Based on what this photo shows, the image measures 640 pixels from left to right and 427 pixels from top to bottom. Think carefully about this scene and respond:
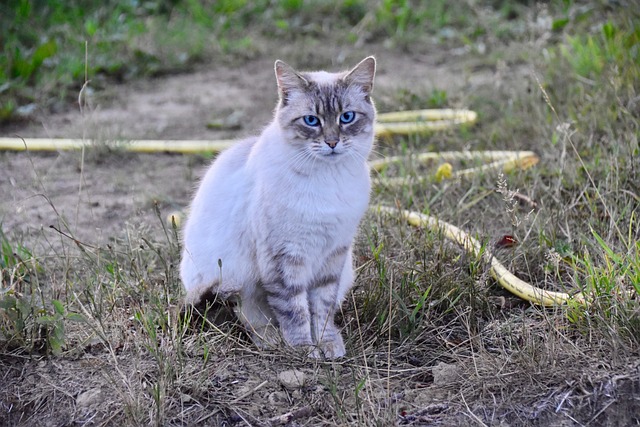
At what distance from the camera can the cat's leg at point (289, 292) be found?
9.66ft

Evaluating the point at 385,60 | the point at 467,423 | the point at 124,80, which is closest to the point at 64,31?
the point at 124,80

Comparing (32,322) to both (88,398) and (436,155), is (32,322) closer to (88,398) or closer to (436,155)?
(88,398)

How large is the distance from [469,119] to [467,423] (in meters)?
2.70

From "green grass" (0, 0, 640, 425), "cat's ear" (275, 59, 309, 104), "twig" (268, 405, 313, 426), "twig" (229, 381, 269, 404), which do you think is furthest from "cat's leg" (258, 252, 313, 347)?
"cat's ear" (275, 59, 309, 104)

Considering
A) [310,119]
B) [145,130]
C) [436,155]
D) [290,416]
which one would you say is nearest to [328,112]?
[310,119]

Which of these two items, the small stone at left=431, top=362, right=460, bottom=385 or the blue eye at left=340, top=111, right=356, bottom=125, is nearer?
the small stone at left=431, top=362, right=460, bottom=385

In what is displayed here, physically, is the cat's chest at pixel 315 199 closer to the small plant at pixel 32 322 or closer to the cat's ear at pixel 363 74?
the cat's ear at pixel 363 74

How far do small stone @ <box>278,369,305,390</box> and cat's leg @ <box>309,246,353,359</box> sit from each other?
23cm

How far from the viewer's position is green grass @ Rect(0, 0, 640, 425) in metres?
2.61

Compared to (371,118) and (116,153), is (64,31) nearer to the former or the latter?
(116,153)

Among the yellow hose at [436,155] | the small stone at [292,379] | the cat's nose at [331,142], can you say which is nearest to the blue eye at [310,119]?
the cat's nose at [331,142]

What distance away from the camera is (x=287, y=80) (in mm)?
3061

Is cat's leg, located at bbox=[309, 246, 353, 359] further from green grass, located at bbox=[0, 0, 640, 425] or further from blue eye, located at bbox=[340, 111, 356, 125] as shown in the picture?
blue eye, located at bbox=[340, 111, 356, 125]

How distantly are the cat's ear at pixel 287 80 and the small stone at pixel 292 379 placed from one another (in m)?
1.01
